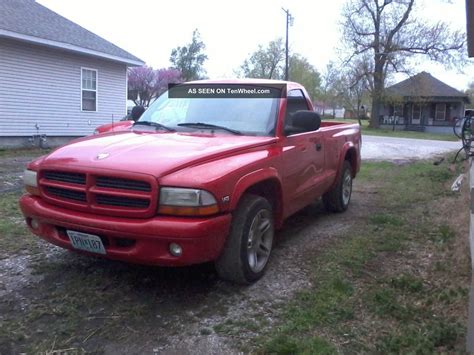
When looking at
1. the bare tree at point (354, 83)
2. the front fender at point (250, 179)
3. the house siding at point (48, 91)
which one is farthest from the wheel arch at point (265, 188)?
the bare tree at point (354, 83)

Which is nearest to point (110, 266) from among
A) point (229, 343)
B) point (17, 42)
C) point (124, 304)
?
point (124, 304)

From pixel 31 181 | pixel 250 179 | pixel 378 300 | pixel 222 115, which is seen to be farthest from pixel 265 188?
pixel 31 181

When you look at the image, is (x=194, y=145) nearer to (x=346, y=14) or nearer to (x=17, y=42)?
(x=17, y=42)

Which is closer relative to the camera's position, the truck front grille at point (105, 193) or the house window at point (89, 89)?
the truck front grille at point (105, 193)

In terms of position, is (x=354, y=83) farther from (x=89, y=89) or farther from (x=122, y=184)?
(x=122, y=184)

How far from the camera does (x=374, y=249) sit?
500 cm

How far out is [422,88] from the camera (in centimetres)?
4000

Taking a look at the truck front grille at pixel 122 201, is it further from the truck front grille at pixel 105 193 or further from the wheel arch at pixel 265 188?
the wheel arch at pixel 265 188

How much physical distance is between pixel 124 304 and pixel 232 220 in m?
1.01

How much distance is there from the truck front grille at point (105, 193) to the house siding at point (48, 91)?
11.3 metres

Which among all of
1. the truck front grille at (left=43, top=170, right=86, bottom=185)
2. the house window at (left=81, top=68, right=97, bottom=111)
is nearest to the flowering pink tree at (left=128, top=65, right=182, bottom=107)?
the house window at (left=81, top=68, right=97, bottom=111)

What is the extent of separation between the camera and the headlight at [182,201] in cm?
331

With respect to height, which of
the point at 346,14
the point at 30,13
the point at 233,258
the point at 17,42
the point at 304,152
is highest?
the point at 346,14

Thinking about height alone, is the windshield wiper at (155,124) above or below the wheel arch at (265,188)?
above
